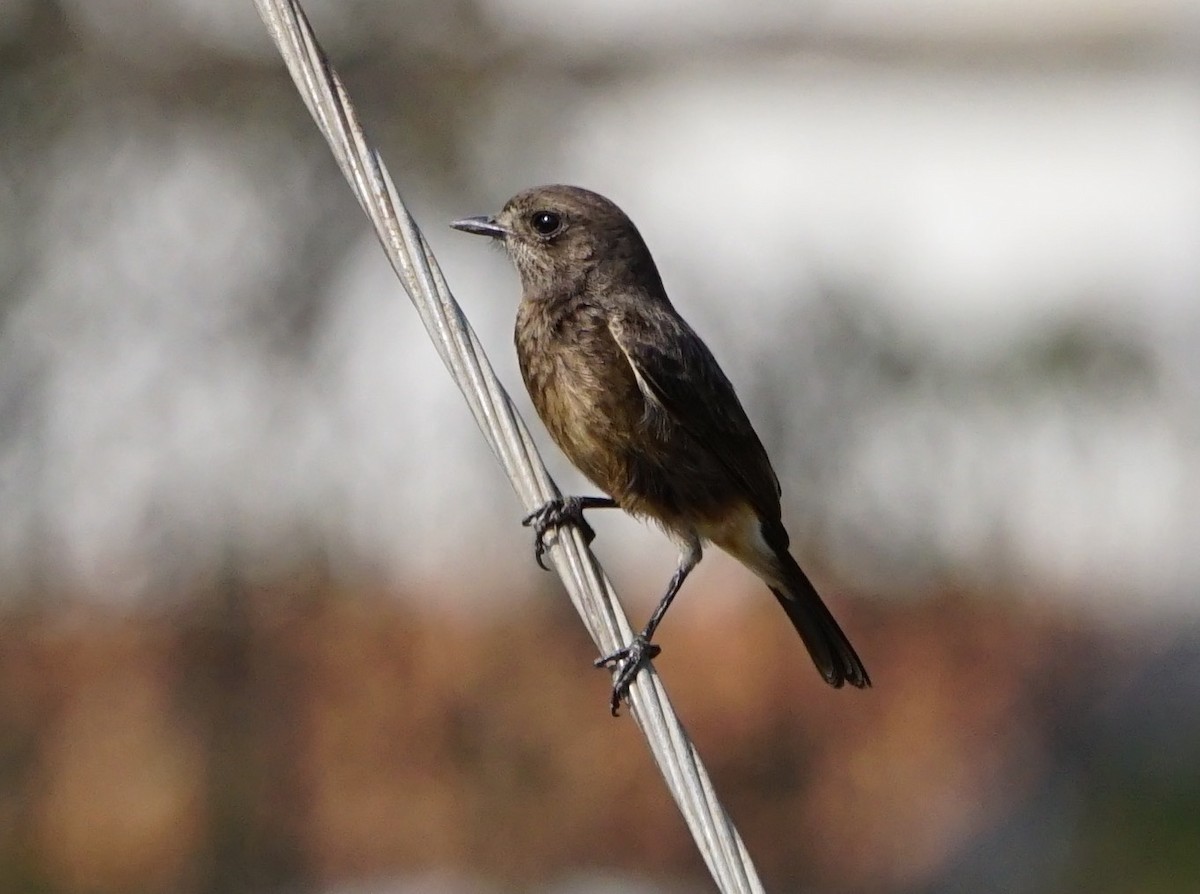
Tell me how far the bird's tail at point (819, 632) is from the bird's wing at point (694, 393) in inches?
7.6

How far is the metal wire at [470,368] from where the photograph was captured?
2531mm

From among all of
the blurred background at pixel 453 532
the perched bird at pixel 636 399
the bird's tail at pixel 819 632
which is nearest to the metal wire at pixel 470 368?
the perched bird at pixel 636 399

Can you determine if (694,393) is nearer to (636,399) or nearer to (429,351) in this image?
(636,399)

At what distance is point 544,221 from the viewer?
455 cm

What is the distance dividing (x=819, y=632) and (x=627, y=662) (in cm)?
168

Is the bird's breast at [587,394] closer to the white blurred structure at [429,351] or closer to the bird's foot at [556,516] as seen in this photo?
the bird's foot at [556,516]

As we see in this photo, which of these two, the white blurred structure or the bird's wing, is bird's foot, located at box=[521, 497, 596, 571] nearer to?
the bird's wing

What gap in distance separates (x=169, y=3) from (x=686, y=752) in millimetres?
5650

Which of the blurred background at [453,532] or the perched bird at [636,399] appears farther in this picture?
the blurred background at [453,532]

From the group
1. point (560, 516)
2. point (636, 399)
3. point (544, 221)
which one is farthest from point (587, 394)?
point (560, 516)

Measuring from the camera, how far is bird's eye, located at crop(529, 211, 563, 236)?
14.9 ft

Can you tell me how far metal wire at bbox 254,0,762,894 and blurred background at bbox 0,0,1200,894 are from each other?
4167 mm

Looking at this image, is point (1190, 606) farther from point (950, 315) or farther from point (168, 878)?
point (168, 878)

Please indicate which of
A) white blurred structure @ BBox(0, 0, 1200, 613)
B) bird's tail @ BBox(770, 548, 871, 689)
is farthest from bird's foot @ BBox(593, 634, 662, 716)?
white blurred structure @ BBox(0, 0, 1200, 613)
